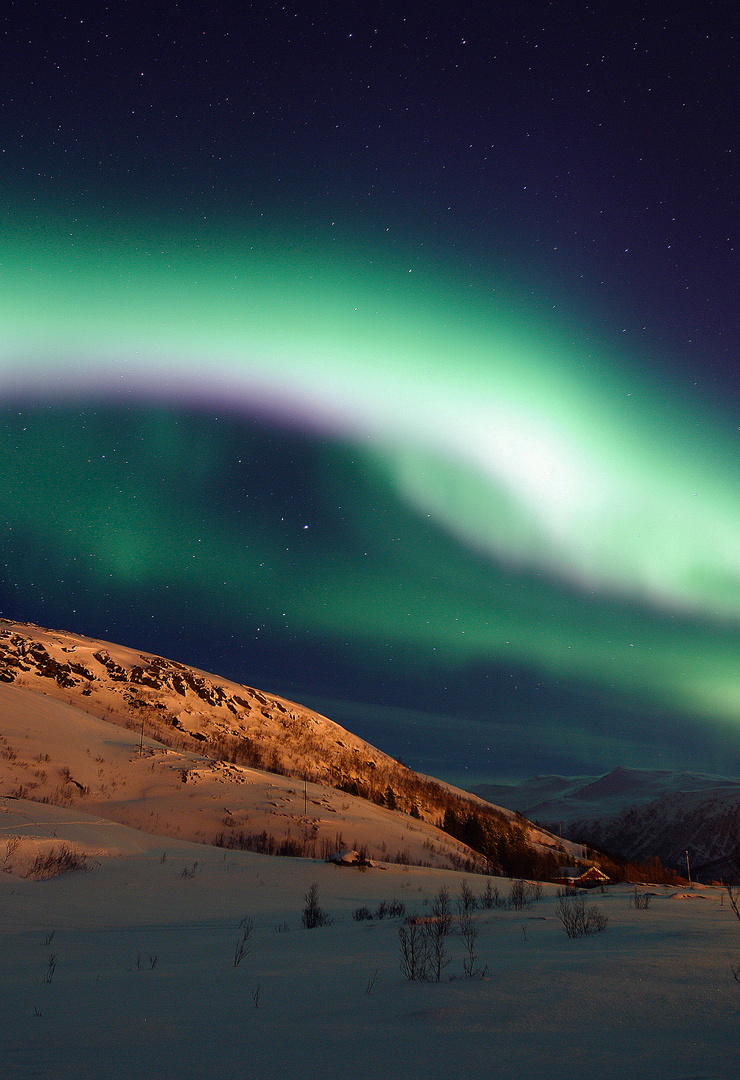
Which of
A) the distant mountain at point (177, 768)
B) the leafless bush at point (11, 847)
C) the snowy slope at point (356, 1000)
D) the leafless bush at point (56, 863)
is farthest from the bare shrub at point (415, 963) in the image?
the distant mountain at point (177, 768)

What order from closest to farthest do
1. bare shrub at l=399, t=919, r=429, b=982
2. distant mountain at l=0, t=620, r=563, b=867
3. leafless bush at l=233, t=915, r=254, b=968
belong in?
1. bare shrub at l=399, t=919, r=429, b=982
2. leafless bush at l=233, t=915, r=254, b=968
3. distant mountain at l=0, t=620, r=563, b=867

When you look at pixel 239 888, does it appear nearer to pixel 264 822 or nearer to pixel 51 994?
pixel 51 994

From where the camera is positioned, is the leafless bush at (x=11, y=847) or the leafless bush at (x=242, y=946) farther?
the leafless bush at (x=11, y=847)

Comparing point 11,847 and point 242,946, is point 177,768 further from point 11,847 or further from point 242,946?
point 242,946

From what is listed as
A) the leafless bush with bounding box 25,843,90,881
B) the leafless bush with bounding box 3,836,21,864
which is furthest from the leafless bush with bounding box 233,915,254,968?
the leafless bush with bounding box 3,836,21,864

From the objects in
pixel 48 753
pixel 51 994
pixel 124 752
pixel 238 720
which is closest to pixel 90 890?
pixel 51 994

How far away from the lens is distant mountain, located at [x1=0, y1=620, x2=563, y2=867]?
83.1 ft

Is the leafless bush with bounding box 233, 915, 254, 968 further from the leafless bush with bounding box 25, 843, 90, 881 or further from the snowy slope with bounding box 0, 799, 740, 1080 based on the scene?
the leafless bush with bounding box 25, 843, 90, 881

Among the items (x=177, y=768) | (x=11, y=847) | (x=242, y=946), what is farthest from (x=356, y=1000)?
(x=177, y=768)

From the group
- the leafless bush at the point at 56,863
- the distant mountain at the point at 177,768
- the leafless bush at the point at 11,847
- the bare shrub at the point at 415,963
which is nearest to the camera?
the bare shrub at the point at 415,963

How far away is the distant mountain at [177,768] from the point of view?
25328mm

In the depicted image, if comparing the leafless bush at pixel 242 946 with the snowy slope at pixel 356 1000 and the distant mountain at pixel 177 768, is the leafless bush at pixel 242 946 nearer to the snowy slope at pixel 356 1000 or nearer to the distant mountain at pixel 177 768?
the snowy slope at pixel 356 1000

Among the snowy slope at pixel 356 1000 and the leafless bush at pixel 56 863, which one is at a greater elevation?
the snowy slope at pixel 356 1000

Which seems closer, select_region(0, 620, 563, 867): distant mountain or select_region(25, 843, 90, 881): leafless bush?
select_region(25, 843, 90, 881): leafless bush
